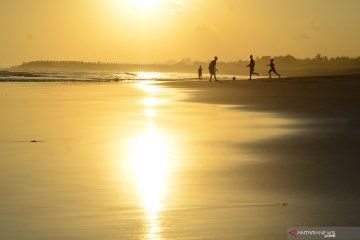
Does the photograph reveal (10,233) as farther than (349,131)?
No

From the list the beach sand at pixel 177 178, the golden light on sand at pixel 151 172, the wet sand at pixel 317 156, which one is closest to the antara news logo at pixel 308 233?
the beach sand at pixel 177 178

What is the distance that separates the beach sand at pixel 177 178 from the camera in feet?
17.9

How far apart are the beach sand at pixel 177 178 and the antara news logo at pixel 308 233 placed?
22 cm

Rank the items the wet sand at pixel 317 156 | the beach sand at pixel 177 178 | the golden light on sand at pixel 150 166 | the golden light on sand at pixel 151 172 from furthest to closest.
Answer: the wet sand at pixel 317 156, the golden light on sand at pixel 150 166, the golden light on sand at pixel 151 172, the beach sand at pixel 177 178

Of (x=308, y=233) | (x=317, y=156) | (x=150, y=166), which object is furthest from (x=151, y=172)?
(x=308, y=233)

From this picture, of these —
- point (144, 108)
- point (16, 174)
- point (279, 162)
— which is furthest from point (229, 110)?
point (16, 174)

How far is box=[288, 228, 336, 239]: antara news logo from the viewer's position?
4.85 metres

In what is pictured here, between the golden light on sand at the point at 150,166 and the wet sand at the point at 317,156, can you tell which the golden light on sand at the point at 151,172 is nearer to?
the golden light on sand at the point at 150,166

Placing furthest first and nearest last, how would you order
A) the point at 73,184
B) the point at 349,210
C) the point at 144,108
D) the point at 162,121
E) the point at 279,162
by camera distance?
the point at 144,108 < the point at 162,121 < the point at 279,162 < the point at 73,184 < the point at 349,210

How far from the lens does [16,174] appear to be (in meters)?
7.92

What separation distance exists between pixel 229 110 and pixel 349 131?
24.0ft

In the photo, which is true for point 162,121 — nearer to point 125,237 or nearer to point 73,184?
point 73,184

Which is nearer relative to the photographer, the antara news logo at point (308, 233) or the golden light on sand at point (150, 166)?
the antara news logo at point (308, 233)

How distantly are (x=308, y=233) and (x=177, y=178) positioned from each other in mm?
2893
